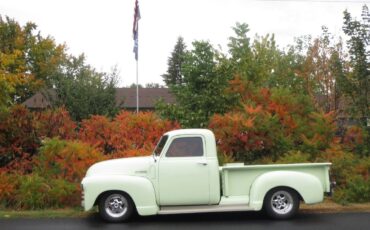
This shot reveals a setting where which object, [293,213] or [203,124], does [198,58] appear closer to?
[203,124]

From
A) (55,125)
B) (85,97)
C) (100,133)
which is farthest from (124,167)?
(85,97)

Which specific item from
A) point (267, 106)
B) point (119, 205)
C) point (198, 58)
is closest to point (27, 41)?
point (198, 58)

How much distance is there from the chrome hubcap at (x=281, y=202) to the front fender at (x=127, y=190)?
2.31 metres

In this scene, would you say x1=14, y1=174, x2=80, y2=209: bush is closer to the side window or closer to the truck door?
the truck door

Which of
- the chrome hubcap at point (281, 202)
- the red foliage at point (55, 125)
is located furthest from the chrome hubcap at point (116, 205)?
the red foliage at point (55, 125)

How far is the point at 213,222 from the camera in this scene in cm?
1038

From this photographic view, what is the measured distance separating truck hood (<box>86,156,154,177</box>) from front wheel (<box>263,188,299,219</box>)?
2.42m

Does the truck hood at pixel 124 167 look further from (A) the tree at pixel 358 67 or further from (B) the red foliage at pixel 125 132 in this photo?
(A) the tree at pixel 358 67

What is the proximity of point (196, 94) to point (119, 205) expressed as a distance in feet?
26.6

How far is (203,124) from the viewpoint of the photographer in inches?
672

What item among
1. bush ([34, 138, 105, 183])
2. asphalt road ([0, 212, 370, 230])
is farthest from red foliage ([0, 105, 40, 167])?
asphalt road ([0, 212, 370, 230])

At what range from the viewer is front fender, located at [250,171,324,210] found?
404 inches

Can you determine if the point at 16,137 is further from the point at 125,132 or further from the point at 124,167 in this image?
the point at 124,167

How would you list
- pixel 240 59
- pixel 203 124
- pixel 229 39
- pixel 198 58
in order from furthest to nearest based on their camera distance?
1. pixel 229 39
2. pixel 240 59
3. pixel 198 58
4. pixel 203 124
